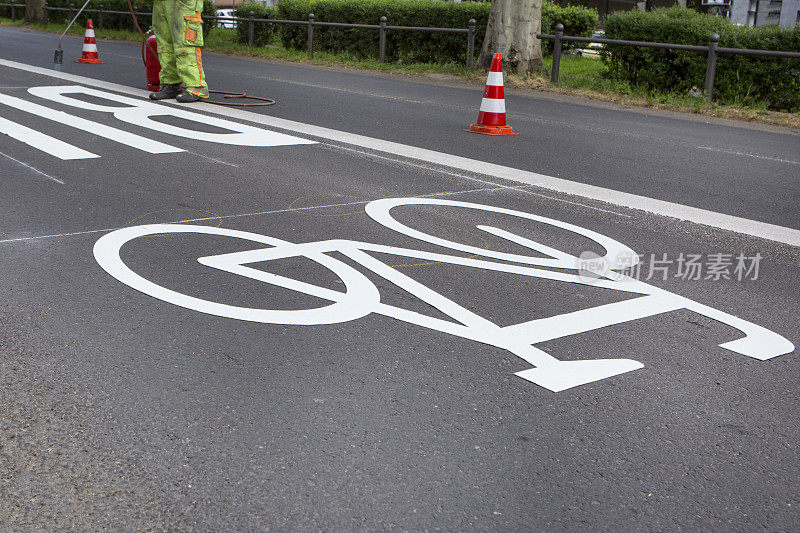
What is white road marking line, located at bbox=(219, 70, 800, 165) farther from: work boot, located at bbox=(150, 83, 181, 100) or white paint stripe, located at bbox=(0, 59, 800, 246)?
work boot, located at bbox=(150, 83, 181, 100)

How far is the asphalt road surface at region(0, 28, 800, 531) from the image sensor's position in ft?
8.03

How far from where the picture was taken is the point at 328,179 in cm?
666

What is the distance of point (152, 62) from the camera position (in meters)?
11.8

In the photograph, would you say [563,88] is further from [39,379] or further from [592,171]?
[39,379]

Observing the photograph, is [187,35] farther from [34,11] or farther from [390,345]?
[34,11]

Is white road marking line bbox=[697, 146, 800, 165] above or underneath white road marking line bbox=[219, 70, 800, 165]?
underneath

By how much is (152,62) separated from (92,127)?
3.25 meters

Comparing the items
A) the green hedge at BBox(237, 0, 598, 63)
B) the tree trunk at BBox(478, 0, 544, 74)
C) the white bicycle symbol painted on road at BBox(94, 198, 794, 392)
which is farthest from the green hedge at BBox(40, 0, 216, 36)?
the white bicycle symbol painted on road at BBox(94, 198, 794, 392)

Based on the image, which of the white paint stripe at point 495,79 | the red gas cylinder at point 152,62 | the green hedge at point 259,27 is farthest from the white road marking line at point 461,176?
the green hedge at point 259,27

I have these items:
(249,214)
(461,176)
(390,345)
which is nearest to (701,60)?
(461,176)

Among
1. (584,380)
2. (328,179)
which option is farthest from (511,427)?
(328,179)

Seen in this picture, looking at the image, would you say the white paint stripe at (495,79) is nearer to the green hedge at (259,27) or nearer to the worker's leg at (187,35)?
the worker's leg at (187,35)

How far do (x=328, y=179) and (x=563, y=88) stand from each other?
10.1m

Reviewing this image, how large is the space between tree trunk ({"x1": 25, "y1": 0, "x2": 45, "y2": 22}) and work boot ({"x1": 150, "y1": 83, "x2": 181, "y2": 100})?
31375 mm
